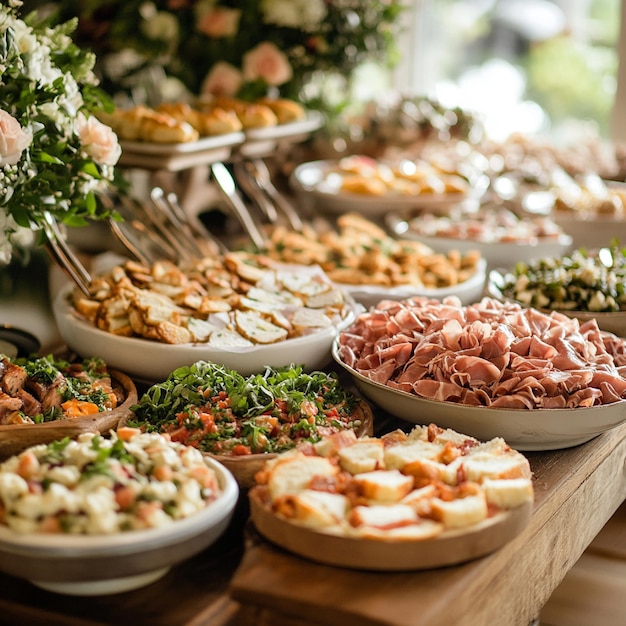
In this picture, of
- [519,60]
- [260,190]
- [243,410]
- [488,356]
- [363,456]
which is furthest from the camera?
[519,60]

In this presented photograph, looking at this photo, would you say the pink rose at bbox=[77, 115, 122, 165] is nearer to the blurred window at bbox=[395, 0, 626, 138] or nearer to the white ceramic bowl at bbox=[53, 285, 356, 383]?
the white ceramic bowl at bbox=[53, 285, 356, 383]

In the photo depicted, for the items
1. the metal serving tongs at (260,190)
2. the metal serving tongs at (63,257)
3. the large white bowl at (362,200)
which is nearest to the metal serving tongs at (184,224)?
the metal serving tongs at (260,190)

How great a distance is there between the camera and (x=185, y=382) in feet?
6.06

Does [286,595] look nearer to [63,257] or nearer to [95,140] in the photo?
[95,140]

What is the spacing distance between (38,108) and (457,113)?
93.6 inches

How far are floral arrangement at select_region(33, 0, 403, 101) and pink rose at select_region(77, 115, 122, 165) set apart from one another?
150cm

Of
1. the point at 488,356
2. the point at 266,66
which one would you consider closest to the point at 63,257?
the point at 488,356

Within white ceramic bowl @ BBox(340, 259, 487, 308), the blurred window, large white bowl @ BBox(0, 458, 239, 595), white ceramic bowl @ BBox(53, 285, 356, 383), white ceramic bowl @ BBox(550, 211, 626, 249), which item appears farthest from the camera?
the blurred window

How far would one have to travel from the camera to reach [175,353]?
6.66 ft

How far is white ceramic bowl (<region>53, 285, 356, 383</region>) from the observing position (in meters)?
2.03

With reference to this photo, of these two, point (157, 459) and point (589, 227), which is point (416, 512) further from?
point (589, 227)

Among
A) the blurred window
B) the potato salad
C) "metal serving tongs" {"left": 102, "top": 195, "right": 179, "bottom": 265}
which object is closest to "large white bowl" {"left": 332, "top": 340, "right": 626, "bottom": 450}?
the potato salad

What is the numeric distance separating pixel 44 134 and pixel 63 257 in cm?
40

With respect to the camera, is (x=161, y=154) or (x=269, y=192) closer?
(x=161, y=154)
